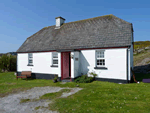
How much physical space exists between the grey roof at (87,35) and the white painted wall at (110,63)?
72 centimetres

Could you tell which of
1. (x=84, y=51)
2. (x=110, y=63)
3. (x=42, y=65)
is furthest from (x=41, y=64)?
(x=110, y=63)

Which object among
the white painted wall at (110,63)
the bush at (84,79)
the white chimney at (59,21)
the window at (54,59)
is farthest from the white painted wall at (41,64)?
the white chimney at (59,21)

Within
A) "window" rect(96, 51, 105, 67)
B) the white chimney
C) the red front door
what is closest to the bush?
"window" rect(96, 51, 105, 67)

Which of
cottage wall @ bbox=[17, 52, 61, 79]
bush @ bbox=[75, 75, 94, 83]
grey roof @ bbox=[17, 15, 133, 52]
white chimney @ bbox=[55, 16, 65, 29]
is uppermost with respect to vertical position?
white chimney @ bbox=[55, 16, 65, 29]

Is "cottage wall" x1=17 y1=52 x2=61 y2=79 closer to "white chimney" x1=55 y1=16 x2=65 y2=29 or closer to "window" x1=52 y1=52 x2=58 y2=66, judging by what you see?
"window" x1=52 y1=52 x2=58 y2=66

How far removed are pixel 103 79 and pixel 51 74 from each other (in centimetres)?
658

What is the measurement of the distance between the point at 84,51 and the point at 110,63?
3.11 m

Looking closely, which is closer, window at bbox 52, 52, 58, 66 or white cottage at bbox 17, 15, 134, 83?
white cottage at bbox 17, 15, 134, 83

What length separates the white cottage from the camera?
1052 cm

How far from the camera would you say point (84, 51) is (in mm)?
12078

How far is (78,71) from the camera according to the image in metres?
12.3

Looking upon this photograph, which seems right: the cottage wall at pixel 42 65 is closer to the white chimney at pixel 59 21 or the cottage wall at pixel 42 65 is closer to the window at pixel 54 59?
the window at pixel 54 59

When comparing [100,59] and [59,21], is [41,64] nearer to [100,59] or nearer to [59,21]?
[59,21]

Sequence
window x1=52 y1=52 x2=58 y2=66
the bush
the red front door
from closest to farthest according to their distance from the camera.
Answer: the bush → the red front door → window x1=52 y1=52 x2=58 y2=66
